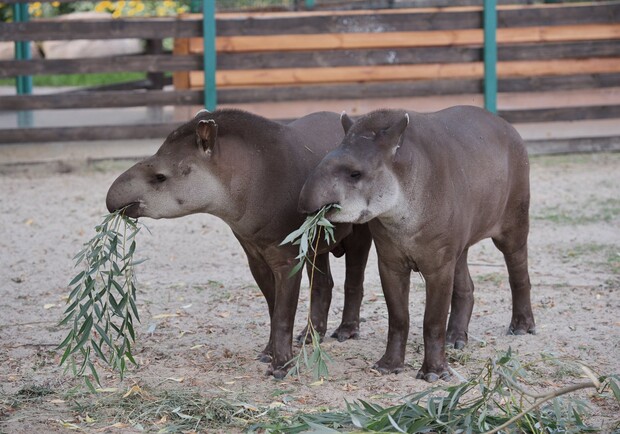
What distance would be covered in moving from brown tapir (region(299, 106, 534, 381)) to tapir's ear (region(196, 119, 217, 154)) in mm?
634

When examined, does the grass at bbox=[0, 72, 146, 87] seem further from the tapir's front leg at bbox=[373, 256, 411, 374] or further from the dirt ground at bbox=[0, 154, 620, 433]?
the tapir's front leg at bbox=[373, 256, 411, 374]

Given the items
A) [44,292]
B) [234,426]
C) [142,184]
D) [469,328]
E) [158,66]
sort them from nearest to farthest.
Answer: [234,426]
[142,184]
[469,328]
[44,292]
[158,66]

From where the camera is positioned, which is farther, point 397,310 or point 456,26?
point 456,26

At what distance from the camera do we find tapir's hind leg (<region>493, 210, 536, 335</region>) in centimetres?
629

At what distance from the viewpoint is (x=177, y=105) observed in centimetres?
1221

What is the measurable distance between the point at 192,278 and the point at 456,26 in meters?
6.12

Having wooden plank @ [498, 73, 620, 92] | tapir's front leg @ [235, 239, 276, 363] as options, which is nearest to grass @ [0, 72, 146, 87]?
wooden plank @ [498, 73, 620, 92]

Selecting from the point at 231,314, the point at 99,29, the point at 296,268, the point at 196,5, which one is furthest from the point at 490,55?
the point at 296,268

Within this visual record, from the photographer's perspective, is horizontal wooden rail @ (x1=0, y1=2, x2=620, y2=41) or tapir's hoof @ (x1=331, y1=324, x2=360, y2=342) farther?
horizontal wooden rail @ (x1=0, y1=2, x2=620, y2=41)

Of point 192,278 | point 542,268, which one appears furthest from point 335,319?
point 542,268

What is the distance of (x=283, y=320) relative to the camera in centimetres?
568

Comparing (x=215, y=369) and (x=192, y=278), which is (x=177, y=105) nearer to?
(x=192, y=278)

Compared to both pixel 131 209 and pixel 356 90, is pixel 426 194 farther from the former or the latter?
pixel 356 90

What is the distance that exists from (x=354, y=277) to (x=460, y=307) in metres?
0.67
